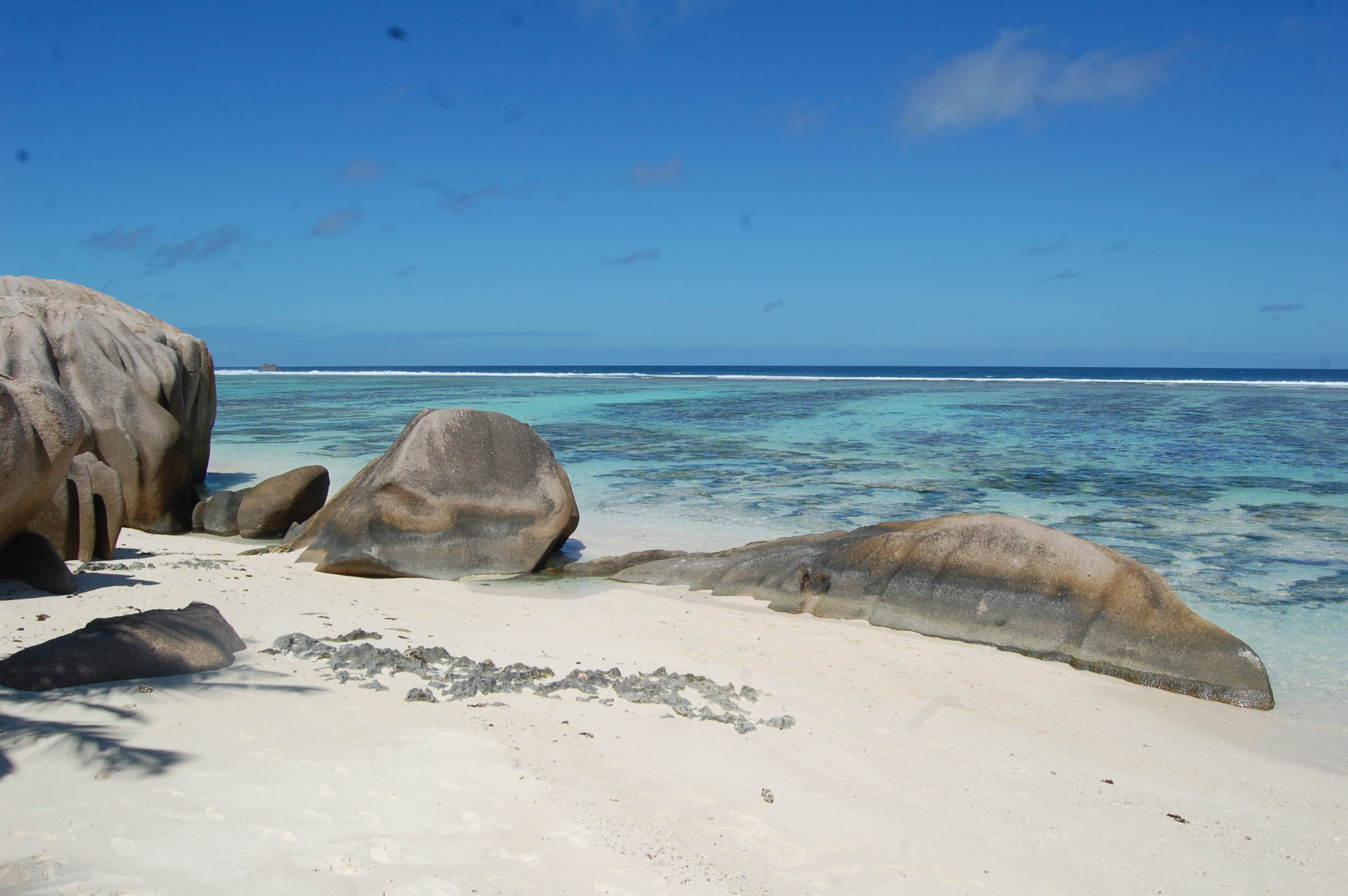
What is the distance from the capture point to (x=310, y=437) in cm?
2238

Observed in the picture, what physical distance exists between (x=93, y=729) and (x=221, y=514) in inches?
284

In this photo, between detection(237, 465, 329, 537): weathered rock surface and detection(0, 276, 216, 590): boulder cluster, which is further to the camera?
detection(237, 465, 329, 537): weathered rock surface

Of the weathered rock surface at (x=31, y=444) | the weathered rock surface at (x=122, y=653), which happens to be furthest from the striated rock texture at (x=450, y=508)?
the weathered rock surface at (x=122, y=653)

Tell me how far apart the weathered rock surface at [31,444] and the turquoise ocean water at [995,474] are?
5.12m

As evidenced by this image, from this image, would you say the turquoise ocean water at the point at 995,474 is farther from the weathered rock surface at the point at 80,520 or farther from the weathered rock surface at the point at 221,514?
the weathered rock surface at the point at 80,520

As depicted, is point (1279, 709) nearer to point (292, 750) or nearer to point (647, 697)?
point (647, 697)

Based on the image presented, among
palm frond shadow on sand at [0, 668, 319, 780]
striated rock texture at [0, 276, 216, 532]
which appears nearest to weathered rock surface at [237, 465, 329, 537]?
striated rock texture at [0, 276, 216, 532]

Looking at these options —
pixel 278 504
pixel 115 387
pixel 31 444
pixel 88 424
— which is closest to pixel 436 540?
pixel 278 504

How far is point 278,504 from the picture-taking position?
10.2 m

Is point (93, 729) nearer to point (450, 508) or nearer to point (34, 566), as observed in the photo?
point (34, 566)

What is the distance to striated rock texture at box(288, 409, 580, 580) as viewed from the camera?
8.34 metres

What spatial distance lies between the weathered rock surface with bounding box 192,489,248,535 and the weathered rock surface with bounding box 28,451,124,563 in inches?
87.0

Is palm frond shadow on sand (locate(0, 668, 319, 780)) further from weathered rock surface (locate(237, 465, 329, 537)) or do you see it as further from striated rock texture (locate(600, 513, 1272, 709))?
weathered rock surface (locate(237, 465, 329, 537))

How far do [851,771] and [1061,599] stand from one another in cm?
306
